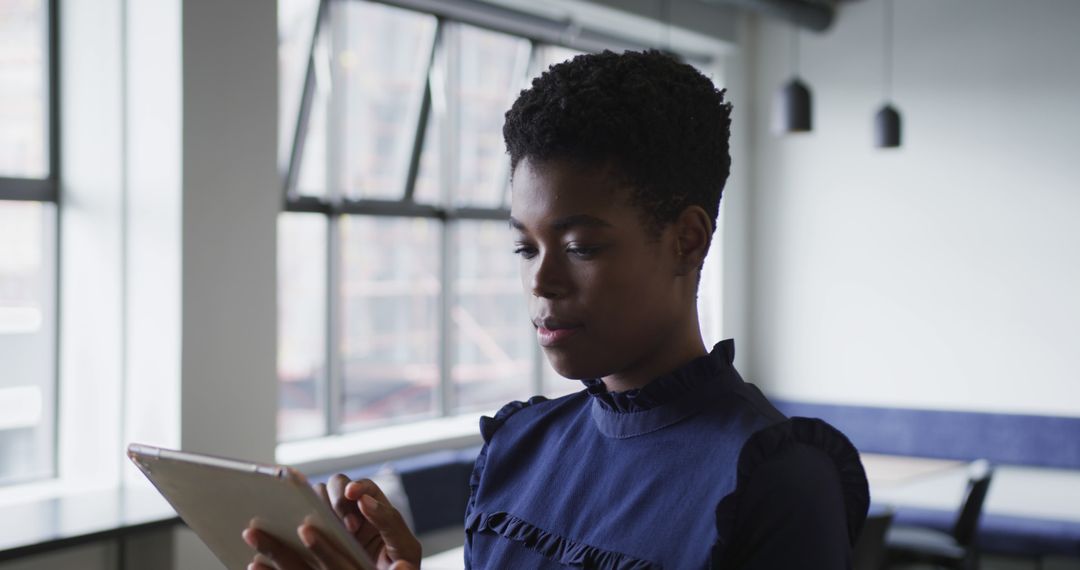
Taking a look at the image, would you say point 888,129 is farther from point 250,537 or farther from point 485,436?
point 250,537

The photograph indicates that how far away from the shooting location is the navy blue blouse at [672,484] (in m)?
0.94

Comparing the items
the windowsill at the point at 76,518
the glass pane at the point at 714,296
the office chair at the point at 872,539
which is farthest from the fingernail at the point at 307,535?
the glass pane at the point at 714,296

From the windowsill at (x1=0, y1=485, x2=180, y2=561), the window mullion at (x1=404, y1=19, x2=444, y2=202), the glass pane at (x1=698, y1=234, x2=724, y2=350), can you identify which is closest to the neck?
the windowsill at (x1=0, y1=485, x2=180, y2=561)

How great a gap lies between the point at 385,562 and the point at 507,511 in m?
0.15

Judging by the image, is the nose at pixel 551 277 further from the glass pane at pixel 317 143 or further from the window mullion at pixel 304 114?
the glass pane at pixel 317 143

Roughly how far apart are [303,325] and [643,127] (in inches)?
179

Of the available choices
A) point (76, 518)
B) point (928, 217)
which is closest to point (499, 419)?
point (76, 518)

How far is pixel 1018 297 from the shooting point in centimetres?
650

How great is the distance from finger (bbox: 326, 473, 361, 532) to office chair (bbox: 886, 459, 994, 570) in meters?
4.18

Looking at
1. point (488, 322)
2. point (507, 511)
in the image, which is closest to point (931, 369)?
point (488, 322)

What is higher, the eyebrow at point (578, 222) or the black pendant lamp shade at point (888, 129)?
the black pendant lamp shade at point (888, 129)

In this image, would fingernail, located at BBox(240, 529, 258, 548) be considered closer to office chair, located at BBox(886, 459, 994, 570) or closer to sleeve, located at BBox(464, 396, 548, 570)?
sleeve, located at BBox(464, 396, 548, 570)

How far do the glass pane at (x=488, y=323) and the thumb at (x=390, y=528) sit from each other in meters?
4.90

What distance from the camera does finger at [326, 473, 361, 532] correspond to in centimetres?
119
